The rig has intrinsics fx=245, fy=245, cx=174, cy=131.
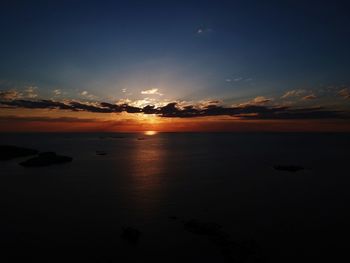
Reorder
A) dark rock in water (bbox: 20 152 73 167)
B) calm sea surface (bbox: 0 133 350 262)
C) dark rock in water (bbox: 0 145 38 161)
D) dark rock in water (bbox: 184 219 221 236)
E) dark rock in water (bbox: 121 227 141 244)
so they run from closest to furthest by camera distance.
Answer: calm sea surface (bbox: 0 133 350 262) → dark rock in water (bbox: 121 227 141 244) → dark rock in water (bbox: 184 219 221 236) → dark rock in water (bbox: 20 152 73 167) → dark rock in water (bbox: 0 145 38 161)

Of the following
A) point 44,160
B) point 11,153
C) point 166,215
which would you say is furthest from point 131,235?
point 11,153

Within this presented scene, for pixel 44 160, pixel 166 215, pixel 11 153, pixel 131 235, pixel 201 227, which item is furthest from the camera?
pixel 11 153

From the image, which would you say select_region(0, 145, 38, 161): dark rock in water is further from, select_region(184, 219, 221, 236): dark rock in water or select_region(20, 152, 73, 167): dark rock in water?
select_region(184, 219, 221, 236): dark rock in water

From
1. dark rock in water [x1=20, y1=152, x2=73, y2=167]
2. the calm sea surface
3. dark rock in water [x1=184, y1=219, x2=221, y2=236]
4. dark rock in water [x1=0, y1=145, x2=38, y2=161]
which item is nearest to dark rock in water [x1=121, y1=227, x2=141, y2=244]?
the calm sea surface

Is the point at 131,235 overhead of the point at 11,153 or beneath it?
beneath

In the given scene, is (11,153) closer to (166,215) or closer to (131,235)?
(166,215)

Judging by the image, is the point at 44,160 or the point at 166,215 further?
the point at 44,160

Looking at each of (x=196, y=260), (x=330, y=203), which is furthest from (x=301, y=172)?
(x=196, y=260)
